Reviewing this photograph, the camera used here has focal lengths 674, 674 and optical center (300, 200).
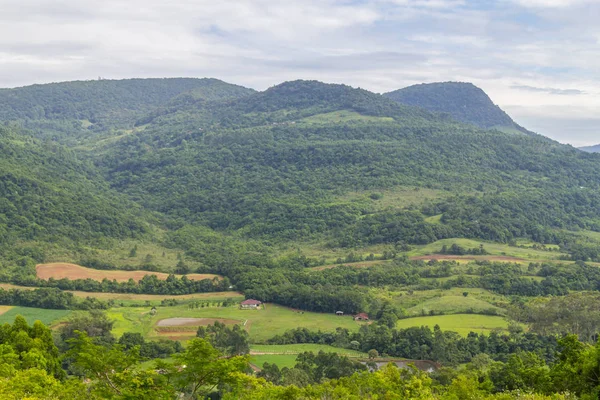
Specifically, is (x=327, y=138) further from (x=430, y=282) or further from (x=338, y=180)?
(x=430, y=282)

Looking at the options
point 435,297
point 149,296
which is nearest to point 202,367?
point 435,297

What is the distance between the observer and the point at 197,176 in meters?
135

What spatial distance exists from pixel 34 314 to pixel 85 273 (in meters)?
15.4

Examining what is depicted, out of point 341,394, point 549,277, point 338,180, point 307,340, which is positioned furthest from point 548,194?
point 341,394

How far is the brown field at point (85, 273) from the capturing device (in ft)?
243

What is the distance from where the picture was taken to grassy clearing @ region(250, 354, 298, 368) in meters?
49.6

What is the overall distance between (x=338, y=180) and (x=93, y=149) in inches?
3243

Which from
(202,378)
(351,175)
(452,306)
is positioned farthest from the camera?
(351,175)

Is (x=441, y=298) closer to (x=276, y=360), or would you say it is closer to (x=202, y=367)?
(x=276, y=360)

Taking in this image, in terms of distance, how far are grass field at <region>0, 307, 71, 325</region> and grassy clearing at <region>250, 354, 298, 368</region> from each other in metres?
18.8

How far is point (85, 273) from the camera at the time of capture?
75.9m

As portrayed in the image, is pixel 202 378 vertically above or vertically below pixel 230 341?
above

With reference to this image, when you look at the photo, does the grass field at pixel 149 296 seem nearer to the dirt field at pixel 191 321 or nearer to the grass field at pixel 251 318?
the grass field at pixel 251 318

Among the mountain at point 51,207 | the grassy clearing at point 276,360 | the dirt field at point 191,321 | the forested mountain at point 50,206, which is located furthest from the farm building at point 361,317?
the forested mountain at point 50,206
